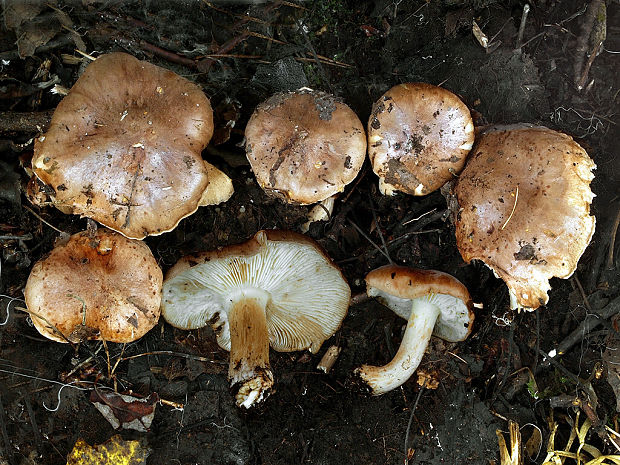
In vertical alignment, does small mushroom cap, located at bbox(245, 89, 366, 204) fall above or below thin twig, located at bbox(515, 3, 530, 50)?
below

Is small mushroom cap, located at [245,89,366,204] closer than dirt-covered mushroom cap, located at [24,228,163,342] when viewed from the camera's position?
Yes

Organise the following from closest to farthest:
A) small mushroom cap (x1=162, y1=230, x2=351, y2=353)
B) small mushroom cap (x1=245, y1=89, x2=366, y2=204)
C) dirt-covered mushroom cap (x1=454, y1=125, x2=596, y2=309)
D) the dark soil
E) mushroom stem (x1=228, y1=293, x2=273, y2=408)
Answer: dirt-covered mushroom cap (x1=454, y1=125, x2=596, y2=309) → small mushroom cap (x1=245, y1=89, x2=366, y2=204) → small mushroom cap (x1=162, y1=230, x2=351, y2=353) → mushroom stem (x1=228, y1=293, x2=273, y2=408) → the dark soil

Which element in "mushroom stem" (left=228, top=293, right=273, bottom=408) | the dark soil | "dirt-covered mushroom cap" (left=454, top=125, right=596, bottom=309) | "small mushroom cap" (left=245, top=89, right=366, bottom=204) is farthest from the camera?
the dark soil

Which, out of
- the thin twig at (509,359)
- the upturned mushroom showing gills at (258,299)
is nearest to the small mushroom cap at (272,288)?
the upturned mushroom showing gills at (258,299)

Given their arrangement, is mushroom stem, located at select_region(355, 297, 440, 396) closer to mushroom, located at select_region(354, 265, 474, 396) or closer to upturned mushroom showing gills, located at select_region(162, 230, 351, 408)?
mushroom, located at select_region(354, 265, 474, 396)

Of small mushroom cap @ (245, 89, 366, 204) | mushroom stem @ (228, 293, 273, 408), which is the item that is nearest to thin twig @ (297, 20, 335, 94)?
small mushroom cap @ (245, 89, 366, 204)

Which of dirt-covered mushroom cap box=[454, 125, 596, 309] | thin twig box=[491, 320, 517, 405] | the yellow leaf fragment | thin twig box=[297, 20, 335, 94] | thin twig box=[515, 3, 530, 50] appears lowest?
the yellow leaf fragment

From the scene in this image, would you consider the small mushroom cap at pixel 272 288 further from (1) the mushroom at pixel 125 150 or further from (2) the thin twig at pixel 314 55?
(2) the thin twig at pixel 314 55
